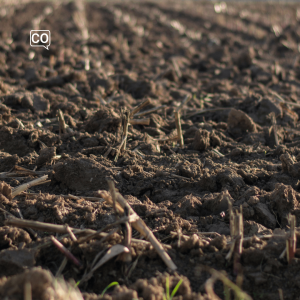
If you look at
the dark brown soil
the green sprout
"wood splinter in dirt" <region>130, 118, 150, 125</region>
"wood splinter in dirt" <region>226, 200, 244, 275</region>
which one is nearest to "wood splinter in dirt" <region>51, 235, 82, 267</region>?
the dark brown soil

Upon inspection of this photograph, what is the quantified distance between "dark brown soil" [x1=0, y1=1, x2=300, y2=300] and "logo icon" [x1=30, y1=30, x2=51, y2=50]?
538 millimetres

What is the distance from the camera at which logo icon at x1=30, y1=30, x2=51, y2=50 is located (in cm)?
881

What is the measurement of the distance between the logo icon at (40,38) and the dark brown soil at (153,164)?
0.54 metres

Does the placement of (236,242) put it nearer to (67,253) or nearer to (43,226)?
(67,253)

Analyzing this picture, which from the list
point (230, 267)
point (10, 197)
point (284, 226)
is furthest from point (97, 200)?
point (284, 226)

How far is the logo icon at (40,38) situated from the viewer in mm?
8806

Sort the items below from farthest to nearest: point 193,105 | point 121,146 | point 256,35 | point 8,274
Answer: point 256,35, point 193,105, point 121,146, point 8,274

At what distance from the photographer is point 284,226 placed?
2.55 metres

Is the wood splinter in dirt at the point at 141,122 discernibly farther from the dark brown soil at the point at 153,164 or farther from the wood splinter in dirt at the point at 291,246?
the wood splinter in dirt at the point at 291,246

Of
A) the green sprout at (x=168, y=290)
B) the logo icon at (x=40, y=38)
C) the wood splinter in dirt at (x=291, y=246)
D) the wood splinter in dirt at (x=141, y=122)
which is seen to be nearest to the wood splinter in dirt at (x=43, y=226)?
the green sprout at (x=168, y=290)

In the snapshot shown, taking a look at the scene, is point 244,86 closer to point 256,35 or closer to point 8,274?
point 8,274


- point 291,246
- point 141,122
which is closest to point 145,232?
point 291,246

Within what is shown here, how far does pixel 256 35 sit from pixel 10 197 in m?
11.3

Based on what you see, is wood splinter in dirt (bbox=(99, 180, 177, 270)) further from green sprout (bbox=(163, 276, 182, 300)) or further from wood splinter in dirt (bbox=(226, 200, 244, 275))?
wood splinter in dirt (bbox=(226, 200, 244, 275))
